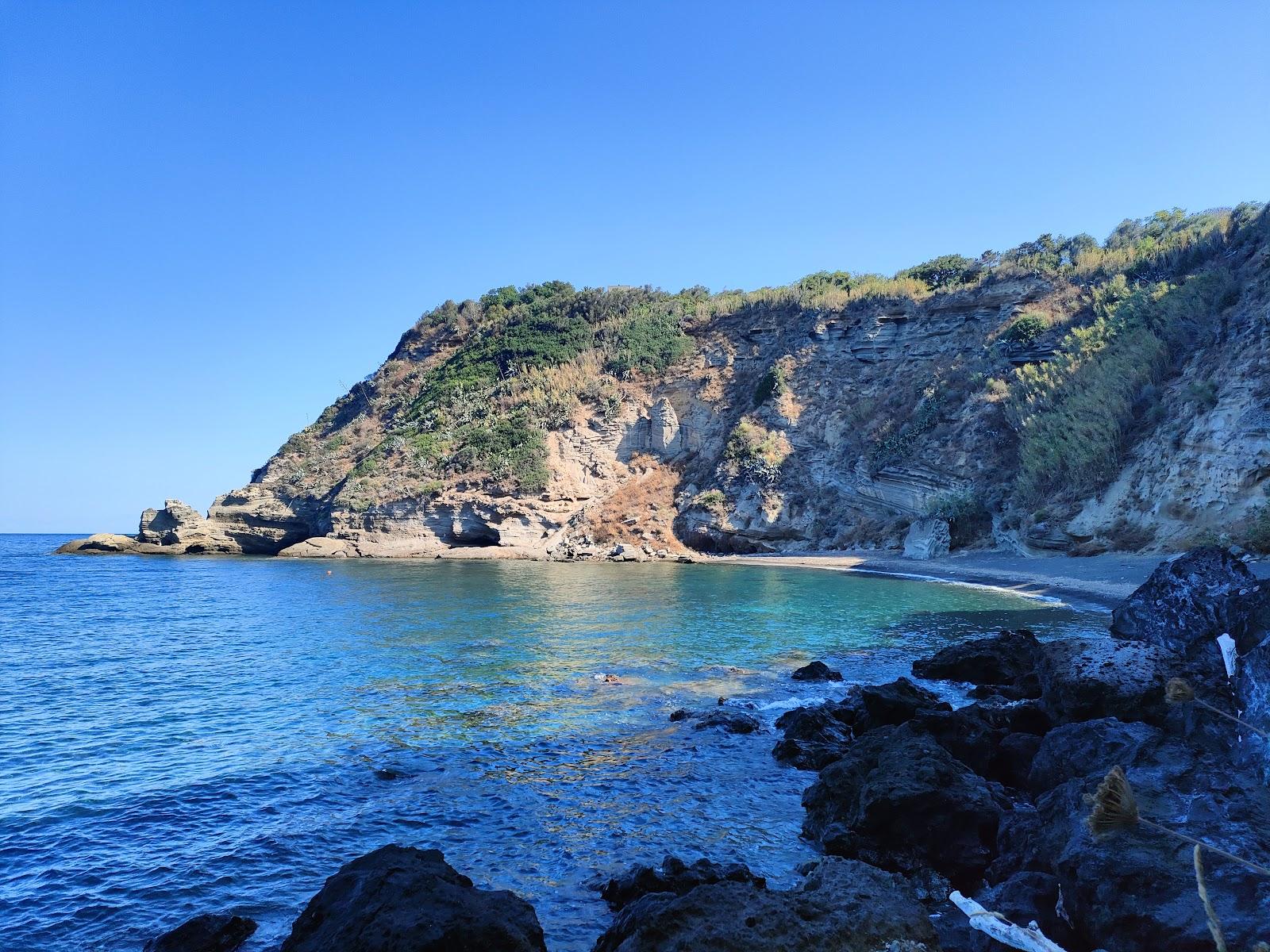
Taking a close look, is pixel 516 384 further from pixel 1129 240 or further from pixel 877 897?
pixel 877 897

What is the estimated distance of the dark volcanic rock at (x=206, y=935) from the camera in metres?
5.78

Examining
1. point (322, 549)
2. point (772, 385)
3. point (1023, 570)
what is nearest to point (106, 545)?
point (322, 549)

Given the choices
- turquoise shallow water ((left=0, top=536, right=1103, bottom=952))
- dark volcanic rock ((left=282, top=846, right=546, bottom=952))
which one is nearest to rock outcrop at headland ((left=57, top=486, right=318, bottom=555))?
turquoise shallow water ((left=0, top=536, right=1103, bottom=952))

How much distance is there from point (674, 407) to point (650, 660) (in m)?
44.2

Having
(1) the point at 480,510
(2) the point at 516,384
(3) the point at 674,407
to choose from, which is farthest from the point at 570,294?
(1) the point at 480,510

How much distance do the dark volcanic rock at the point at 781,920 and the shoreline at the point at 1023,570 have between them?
1984 cm

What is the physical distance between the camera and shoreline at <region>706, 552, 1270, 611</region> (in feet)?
79.8

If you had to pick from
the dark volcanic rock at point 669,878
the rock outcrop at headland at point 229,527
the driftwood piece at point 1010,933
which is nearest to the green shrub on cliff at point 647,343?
the rock outcrop at headland at point 229,527

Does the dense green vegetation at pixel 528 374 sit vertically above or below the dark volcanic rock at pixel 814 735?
above

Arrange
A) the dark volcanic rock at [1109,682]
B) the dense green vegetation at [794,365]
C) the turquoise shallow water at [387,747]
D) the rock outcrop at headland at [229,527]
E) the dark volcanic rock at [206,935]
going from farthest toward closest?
the rock outcrop at headland at [229,527]
the dense green vegetation at [794,365]
the dark volcanic rock at [1109,682]
the turquoise shallow water at [387,747]
the dark volcanic rock at [206,935]

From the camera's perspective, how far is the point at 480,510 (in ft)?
174

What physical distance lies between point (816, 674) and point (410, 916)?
1170 cm

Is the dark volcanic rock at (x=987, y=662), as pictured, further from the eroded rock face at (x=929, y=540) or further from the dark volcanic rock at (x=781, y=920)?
the eroded rock face at (x=929, y=540)

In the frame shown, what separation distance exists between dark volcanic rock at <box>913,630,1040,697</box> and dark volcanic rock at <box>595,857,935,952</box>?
1030cm
